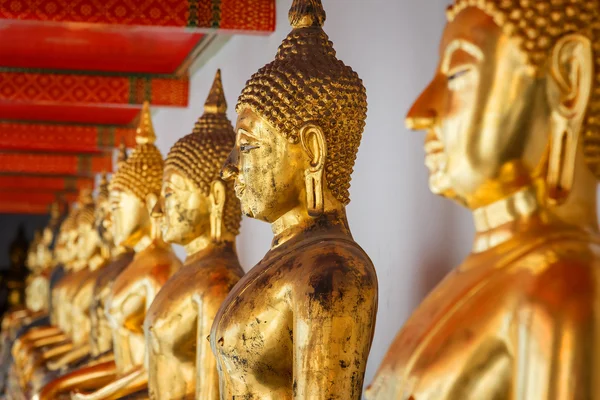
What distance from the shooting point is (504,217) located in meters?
1.52

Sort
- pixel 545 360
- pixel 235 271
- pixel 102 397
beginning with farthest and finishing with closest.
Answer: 1. pixel 102 397
2. pixel 235 271
3. pixel 545 360

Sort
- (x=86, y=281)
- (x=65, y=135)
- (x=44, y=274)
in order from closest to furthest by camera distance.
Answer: (x=86, y=281) < (x=65, y=135) < (x=44, y=274)

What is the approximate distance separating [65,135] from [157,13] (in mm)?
4371

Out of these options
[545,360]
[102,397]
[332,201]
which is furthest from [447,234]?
[102,397]

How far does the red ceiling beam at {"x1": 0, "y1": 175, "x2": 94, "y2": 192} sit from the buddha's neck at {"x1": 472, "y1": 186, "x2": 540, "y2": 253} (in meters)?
10.4

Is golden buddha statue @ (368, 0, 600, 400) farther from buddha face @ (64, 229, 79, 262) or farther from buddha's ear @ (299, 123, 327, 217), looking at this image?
buddha face @ (64, 229, 79, 262)

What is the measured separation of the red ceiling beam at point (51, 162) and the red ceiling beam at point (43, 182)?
5.95 feet

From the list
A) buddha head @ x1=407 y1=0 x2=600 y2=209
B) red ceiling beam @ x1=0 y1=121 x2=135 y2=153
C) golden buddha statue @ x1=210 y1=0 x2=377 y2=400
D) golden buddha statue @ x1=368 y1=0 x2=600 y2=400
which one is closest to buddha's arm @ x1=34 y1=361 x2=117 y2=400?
golden buddha statue @ x1=210 y1=0 x2=377 y2=400

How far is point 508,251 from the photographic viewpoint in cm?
149

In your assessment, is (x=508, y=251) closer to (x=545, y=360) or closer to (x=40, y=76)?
(x=545, y=360)

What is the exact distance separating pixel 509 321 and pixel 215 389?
167 centimetres

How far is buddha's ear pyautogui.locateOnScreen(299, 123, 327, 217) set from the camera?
238cm

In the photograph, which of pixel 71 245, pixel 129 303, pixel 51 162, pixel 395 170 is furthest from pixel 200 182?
pixel 51 162

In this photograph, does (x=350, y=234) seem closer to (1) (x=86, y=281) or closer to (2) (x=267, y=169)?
(2) (x=267, y=169)
